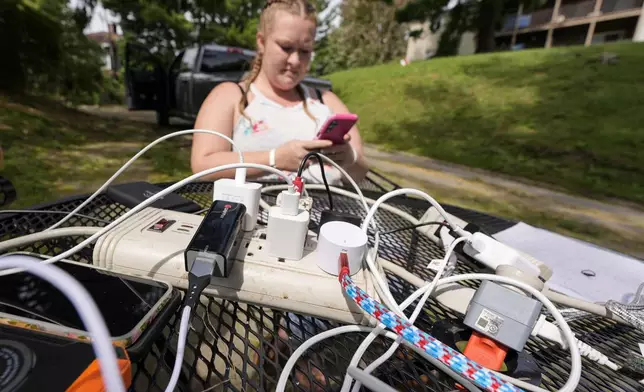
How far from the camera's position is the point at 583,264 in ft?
2.03

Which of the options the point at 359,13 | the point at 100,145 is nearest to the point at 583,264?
the point at 100,145

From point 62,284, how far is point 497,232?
781 millimetres

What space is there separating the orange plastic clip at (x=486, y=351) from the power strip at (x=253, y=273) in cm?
10

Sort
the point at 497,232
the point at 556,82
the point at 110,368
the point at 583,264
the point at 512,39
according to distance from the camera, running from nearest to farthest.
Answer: the point at 110,368 → the point at 583,264 → the point at 497,232 → the point at 556,82 → the point at 512,39

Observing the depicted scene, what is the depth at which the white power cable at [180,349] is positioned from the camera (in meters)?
0.25

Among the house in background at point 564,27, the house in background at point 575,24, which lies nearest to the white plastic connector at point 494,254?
the house in background at point 564,27

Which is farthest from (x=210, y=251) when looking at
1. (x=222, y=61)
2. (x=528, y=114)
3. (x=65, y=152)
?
(x=528, y=114)

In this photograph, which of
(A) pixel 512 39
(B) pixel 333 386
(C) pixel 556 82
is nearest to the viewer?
(B) pixel 333 386

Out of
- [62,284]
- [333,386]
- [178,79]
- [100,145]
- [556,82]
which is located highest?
[556,82]

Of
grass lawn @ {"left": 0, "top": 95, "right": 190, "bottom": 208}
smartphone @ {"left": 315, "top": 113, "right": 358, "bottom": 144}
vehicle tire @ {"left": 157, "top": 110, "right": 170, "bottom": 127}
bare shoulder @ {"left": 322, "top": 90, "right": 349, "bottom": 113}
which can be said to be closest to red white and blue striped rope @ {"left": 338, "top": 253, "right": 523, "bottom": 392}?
smartphone @ {"left": 315, "top": 113, "right": 358, "bottom": 144}

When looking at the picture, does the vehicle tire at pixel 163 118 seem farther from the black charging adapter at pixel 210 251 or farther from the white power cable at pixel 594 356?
the white power cable at pixel 594 356

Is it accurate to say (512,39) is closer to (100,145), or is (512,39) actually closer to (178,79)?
(178,79)

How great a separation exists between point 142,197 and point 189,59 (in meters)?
3.92

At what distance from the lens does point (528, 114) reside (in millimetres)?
5238
